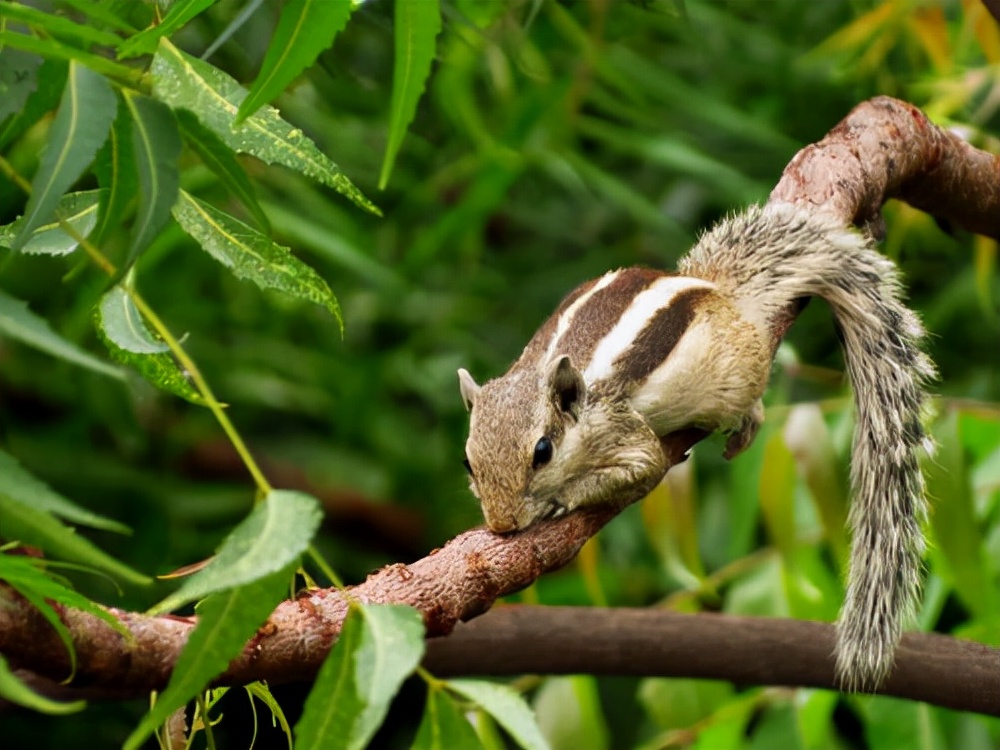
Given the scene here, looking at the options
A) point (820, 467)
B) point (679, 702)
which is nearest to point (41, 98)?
point (820, 467)

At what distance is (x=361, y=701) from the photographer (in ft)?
2.45

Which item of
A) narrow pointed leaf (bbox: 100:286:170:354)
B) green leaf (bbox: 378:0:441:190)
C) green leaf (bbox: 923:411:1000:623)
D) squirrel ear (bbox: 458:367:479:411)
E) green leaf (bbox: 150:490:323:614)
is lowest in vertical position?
squirrel ear (bbox: 458:367:479:411)

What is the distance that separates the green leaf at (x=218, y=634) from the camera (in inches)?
29.5

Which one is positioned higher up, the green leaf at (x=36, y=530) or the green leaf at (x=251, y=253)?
the green leaf at (x=251, y=253)

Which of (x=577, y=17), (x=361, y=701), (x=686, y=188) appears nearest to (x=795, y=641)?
(x=361, y=701)

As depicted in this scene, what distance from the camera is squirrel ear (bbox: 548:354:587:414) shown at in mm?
1561

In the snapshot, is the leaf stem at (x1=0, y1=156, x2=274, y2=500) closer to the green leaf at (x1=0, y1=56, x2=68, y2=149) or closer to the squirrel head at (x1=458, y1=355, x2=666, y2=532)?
the green leaf at (x1=0, y1=56, x2=68, y2=149)

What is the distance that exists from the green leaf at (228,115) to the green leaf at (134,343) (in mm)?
133

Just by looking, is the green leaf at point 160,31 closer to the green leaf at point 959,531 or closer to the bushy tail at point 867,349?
the bushy tail at point 867,349

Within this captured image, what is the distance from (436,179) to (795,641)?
1765 millimetres

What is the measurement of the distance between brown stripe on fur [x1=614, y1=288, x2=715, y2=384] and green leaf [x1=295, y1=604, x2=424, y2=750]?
31.9 inches

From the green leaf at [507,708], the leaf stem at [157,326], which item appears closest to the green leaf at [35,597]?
the leaf stem at [157,326]

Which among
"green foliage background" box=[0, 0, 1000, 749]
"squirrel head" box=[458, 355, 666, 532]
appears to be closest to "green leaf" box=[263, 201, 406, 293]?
"green foliage background" box=[0, 0, 1000, 749]

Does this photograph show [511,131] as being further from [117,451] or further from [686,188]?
[117,451]
